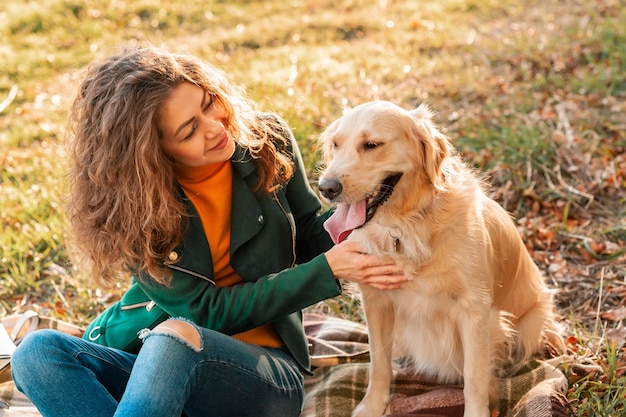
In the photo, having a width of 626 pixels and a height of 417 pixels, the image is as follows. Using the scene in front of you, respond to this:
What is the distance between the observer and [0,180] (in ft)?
19.6

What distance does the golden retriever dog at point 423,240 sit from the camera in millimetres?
2596

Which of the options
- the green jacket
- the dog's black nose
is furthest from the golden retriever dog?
the green jacket

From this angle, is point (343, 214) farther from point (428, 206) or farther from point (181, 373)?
point (181, 373)

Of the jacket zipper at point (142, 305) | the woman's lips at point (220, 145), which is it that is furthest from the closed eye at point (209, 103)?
the jacket zipper at point (142, 305)

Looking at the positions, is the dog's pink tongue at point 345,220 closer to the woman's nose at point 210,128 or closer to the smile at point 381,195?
the smile at point 381,195

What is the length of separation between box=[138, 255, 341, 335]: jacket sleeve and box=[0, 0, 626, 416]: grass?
858mm

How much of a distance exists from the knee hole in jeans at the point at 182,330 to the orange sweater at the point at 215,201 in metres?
0.37

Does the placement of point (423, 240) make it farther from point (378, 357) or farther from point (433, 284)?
point (378, 357)

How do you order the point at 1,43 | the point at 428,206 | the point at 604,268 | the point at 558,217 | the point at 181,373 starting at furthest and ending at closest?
the point at 1,43, the point at 558,217, the point at 604,268, the point at 428,206, the point at 181,373

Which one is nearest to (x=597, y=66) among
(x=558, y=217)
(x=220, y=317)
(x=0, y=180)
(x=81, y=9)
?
(x=558, y=217)

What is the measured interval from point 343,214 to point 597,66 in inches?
163

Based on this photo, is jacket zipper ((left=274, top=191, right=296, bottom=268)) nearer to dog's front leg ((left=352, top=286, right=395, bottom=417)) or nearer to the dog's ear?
dog's front leg ((left=352, top=286, right=395, bottom=417))

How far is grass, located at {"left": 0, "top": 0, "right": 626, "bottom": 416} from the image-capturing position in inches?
166

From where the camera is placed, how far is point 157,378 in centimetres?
243
